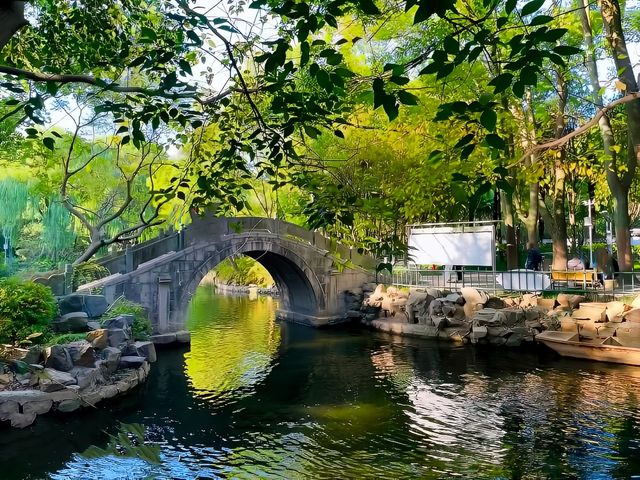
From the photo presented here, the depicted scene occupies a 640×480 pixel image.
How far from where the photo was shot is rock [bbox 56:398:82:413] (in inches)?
384

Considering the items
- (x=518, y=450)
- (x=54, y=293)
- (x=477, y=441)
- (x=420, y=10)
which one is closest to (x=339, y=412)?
(x=477, y=441)

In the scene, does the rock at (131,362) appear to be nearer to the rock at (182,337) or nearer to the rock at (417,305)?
the rock at (182,337)

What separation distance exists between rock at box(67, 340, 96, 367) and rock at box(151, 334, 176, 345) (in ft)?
19.2

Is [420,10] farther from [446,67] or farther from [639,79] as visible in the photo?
[639,79]

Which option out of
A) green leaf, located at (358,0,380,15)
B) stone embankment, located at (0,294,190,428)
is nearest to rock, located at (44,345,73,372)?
stone embankment, located at (0,294,190,428)

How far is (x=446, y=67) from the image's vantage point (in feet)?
7.76

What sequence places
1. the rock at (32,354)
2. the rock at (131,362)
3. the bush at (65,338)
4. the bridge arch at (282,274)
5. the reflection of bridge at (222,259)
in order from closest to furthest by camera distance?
the rock at (32,354)
the bush at (65,338)
the rock at (131,362)
the reflection of bridge at (222,259)
the bridge arch at (282,274)

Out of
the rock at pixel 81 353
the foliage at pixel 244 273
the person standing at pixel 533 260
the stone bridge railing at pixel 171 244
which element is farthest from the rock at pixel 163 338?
the foliage at pixel 244 273

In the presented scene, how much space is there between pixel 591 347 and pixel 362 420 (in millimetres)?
7169

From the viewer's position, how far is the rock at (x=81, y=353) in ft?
34.5

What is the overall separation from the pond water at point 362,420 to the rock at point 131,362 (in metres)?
0.62

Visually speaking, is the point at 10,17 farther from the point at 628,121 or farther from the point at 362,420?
the point at 628,121

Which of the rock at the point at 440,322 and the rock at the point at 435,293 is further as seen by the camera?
the rock at the point at 435,293

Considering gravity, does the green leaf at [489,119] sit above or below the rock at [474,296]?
above
